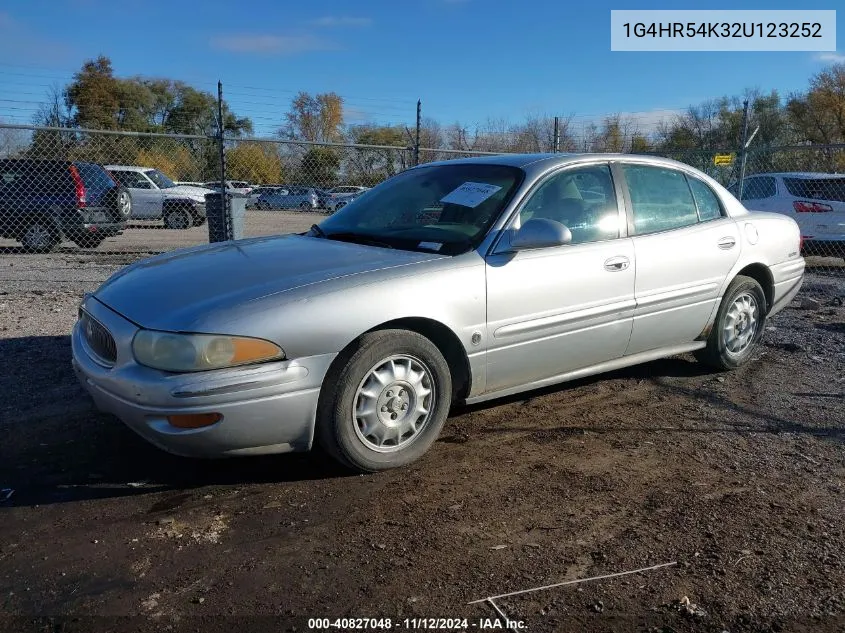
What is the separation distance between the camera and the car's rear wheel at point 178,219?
1806cm

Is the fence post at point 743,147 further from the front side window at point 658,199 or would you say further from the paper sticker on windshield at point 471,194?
the paper sticker on windshield at point 471,194

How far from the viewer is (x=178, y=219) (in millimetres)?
18172

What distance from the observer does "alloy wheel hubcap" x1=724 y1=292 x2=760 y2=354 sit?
528 cm

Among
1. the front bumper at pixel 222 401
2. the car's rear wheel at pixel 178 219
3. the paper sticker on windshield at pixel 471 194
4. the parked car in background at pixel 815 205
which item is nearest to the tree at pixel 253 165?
the car's rear wheel at pixel 178 219

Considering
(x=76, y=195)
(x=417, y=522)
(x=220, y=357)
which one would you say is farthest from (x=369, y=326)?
(x=76, y=195)

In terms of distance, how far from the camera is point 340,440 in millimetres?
3391

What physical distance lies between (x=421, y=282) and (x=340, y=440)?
84 cm

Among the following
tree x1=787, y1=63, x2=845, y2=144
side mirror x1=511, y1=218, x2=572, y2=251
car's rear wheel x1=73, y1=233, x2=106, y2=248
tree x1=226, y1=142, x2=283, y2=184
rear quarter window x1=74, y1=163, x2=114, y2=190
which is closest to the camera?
side mirror x1=511, y1=218, x2=572, y2=251

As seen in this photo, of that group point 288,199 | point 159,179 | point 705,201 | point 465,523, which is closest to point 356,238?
point 465,523

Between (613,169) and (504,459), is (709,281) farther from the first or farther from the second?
(504,459)

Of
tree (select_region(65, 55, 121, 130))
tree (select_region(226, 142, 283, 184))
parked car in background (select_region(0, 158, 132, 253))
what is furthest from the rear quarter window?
tree (select_region(65, 55, 121, 130))

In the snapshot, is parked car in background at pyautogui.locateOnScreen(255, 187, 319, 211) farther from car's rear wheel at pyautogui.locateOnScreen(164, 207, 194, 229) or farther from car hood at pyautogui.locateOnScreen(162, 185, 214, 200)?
car's rear wheel at pyautogui.locateOnScreen(164, 207, 194, 229)

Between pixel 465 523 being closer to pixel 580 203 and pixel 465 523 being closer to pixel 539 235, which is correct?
pixel 539 235

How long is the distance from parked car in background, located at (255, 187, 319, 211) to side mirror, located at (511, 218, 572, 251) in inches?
639
